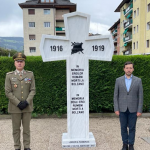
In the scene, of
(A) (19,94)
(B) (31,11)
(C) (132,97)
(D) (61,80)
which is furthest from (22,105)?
(B) (31,11)

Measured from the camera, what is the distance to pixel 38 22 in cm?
4659

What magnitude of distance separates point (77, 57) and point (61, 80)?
9.17 feet

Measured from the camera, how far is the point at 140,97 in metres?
3.96

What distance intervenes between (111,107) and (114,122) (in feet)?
2.61

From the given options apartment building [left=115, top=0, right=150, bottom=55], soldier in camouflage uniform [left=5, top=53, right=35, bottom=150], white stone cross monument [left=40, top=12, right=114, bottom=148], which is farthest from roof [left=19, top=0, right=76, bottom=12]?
soldier in camouflage uniform [left=5, top=53, right=35, bottom=150]

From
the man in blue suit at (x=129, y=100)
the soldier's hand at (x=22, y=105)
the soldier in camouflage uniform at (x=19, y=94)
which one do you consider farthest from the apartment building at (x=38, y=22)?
the man in blue suit at (x=129, y=100)

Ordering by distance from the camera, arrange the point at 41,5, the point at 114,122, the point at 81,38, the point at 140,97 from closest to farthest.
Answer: the point at 140,97 < the point at 81,38 < the point at 114,122 < the point at 41,5

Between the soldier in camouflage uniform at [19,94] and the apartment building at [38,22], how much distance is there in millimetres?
42785

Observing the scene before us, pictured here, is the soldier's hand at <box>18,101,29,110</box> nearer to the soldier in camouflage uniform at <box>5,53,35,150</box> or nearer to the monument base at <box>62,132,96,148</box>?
the soldier in camouflage uniform at <box>5,53,35,150</box>

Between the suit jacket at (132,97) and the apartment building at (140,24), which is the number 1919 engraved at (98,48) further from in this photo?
the apartment building at (140,24)

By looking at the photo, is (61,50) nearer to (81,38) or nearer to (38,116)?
(81,38)

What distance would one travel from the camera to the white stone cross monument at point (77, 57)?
438 cm

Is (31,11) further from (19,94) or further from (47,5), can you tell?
(19,94)

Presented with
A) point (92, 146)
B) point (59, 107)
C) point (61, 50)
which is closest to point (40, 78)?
point (59, 107)
